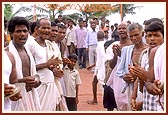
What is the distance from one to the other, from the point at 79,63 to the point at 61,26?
567cm

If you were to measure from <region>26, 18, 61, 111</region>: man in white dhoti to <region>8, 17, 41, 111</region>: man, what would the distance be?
38 cm

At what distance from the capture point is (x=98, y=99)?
7.18 meters

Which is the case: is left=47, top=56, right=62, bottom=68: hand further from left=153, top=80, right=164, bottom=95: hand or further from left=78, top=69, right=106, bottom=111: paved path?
left=78, top=69, right=106, bottom=111: paved path

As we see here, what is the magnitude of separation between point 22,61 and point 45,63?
0.51 m

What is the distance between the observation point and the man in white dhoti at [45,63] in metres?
4.38

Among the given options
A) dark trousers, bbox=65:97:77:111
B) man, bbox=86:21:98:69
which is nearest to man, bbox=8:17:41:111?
dark trousers, bbox=65:97:77:111

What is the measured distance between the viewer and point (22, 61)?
3893 mm

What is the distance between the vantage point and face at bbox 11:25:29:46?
3.86m

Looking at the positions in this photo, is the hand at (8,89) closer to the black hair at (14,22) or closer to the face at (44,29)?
the black hair at (14,22)

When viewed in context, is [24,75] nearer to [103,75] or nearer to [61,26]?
[61,26]

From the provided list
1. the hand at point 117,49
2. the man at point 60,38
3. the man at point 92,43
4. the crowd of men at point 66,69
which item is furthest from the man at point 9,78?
the man at point 92,43

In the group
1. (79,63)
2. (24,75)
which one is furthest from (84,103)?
(79,63)

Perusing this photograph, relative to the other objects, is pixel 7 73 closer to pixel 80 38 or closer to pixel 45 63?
pixel 45 63

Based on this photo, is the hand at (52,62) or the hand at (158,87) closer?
the hand at (158,87)
